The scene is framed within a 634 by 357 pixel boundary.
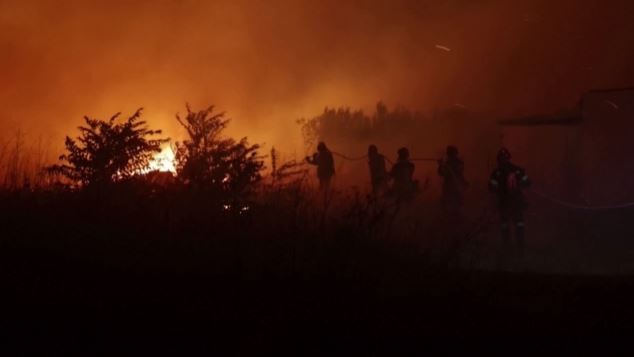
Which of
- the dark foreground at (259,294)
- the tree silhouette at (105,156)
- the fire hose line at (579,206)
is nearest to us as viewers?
the dark foreground at (259,294)

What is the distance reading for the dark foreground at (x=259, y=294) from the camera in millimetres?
4391

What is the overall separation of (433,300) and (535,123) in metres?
13.6

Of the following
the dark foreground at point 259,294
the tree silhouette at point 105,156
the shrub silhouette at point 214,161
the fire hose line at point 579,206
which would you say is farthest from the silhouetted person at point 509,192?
the tree silhouette at point 105,156

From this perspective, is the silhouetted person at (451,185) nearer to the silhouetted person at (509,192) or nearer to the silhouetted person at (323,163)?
the silhouetted person at (509,192)

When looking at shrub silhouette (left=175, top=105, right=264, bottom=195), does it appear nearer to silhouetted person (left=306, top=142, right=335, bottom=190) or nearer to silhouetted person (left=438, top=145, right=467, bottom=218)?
silhouetted person (left=438, top=145, right=467, bottom=218)

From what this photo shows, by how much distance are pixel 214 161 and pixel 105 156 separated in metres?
1.36

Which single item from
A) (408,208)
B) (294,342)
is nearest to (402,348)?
(294,342)

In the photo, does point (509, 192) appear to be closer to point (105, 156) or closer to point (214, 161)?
point (214, 161)

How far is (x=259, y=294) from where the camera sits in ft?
16.6

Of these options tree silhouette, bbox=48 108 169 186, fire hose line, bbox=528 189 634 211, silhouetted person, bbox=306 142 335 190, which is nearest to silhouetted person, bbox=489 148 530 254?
silhouetted person, bbox=306 142 335 190

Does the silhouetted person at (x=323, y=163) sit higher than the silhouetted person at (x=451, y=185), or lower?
higher

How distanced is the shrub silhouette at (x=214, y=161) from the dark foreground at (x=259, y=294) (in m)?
1.66

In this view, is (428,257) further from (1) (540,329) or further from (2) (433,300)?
(1) (540,329)

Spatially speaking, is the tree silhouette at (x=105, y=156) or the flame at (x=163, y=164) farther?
the flame at (x=163, y=164)
